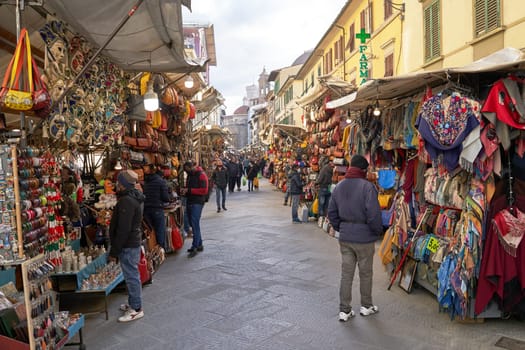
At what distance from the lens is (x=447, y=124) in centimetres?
480

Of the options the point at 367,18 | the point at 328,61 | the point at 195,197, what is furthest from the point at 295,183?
the point at 328,61

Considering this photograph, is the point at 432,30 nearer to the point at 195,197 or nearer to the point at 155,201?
the point at 195,197

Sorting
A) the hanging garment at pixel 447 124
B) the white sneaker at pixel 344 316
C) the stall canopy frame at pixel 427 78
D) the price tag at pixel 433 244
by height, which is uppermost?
the stall canopy frame at pixel 427 78

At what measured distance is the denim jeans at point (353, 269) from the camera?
4988 millimetres

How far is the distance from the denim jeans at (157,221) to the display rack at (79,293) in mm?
2477

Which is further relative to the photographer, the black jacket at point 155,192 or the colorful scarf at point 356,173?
the black jacket at point 155,192

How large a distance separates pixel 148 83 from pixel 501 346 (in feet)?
19.1

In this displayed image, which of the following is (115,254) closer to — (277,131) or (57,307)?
(57,307)

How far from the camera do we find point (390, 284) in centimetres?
606

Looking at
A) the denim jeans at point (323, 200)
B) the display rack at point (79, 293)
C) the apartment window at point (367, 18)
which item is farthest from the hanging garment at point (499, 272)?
the apartment window at point (367, 18)

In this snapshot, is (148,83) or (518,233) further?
(148,83)

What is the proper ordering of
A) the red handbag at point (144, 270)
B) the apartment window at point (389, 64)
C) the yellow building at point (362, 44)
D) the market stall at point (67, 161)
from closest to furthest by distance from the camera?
the market stall at point (67, 161), the red handbag at point (144, 270), the yellow building at point (362, 44), the apartment window at point (389, 64)

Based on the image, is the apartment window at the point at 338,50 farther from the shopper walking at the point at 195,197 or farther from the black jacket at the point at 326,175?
the shopper walking at the point at 195,197

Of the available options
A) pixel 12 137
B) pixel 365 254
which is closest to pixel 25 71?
pixel 12 137
